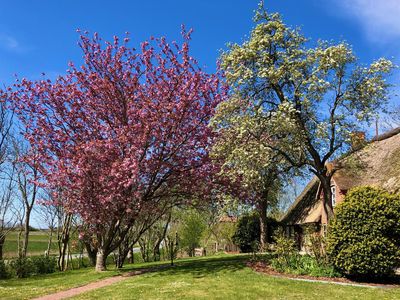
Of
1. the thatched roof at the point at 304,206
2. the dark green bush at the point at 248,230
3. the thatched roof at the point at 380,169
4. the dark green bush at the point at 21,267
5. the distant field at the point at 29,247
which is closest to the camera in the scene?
the thatched roof at the point at 380,169

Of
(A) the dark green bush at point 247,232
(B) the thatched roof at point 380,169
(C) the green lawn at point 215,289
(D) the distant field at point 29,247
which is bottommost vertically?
(C) the green lawn at point 215,289

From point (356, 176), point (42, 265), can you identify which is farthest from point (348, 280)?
point (42, 265)

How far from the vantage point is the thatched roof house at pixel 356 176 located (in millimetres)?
18109

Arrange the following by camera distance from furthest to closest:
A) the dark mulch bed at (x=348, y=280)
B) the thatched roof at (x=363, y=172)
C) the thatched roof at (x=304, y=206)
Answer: the thatched roof at (x=304, y=206) → the thatched roof at (x=363, y=172) → the dark mulch bed at (x=348, y=280)

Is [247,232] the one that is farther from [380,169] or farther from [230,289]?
[230,289]

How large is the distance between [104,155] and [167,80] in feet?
17.5

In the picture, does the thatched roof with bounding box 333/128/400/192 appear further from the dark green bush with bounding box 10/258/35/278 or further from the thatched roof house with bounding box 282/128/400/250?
the dark green bush with bounding box 10/258/35/278

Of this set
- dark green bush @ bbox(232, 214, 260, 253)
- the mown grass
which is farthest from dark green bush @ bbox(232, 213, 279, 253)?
the mown grass

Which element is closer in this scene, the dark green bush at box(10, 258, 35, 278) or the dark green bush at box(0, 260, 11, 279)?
the dark green bush at box(0, 260, 11, 279)

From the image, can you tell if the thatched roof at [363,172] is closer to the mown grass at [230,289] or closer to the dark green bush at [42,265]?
the mown grass at [230,289]

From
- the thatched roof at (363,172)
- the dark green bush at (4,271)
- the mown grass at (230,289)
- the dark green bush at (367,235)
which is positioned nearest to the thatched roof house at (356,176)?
the thatched roof at (363,172)

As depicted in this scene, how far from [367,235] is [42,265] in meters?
20.6

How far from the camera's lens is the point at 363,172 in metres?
24.4

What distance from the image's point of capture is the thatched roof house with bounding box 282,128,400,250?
59.4 feet
